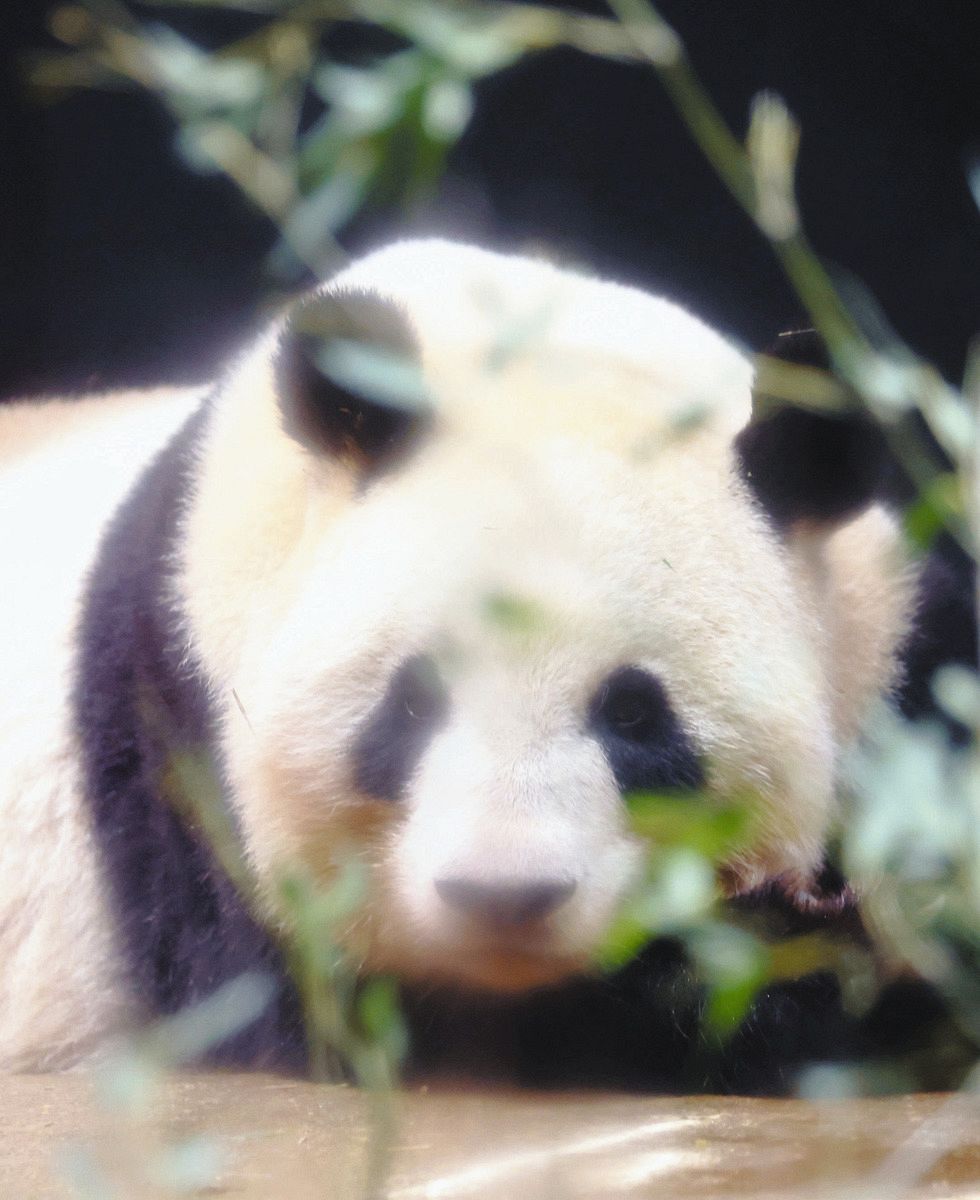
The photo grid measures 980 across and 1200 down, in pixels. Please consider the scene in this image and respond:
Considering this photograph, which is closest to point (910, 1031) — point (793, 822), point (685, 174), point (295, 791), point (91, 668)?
point (793, 822)

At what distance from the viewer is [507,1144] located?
2068 millimetres

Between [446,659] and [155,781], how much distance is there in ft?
2.43

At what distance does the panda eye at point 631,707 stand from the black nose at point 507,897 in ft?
0.99

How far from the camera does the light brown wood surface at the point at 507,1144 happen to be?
1.77 metres

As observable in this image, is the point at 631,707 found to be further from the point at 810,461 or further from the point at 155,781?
the point at 155,781

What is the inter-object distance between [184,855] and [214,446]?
2.28 ft

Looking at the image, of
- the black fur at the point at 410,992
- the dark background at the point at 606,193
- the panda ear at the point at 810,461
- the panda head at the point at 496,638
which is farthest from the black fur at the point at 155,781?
the dark background at the point at 606,193

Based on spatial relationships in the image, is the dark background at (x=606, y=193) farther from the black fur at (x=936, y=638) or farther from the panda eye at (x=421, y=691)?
the panda eye at (x=421, y=691)

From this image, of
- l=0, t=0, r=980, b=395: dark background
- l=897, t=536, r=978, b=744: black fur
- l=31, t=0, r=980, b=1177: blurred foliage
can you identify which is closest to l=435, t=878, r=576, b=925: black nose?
l=31, t=0, r=980, b=1177: blurred foliage

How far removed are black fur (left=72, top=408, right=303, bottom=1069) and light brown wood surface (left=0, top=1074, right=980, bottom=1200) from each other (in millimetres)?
193

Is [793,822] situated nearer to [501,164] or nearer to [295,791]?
Answer: [295,791]

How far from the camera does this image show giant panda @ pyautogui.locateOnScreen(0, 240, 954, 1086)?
2268 mm

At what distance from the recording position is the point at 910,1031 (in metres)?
2.67

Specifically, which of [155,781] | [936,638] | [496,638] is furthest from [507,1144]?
[936,638]
